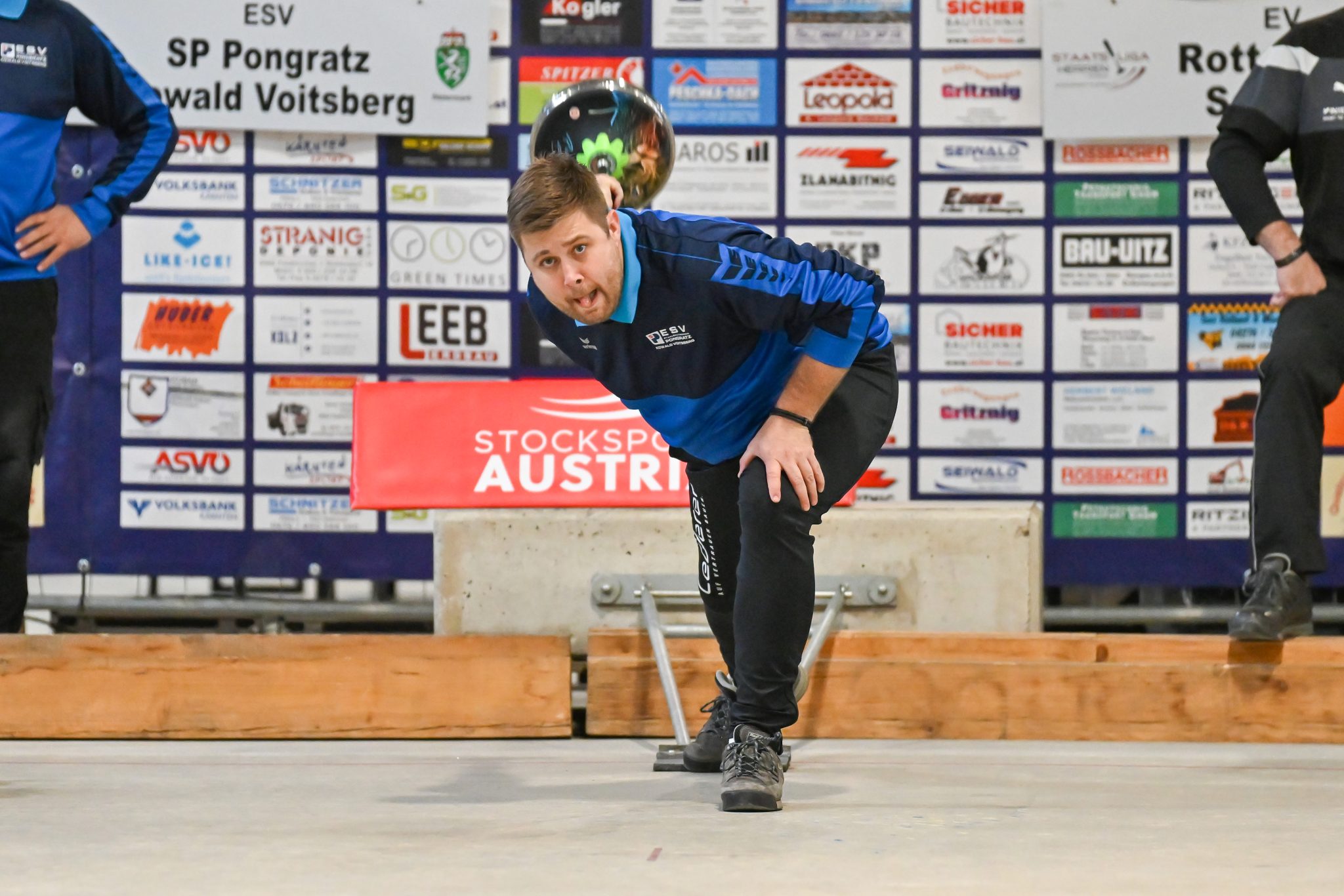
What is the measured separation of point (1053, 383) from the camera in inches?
191

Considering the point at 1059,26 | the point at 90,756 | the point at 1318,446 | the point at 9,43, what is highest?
the point at 1059,26

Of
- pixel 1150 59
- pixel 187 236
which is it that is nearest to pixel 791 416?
pixel 1150 59

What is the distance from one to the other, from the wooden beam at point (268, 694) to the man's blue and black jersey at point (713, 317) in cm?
100

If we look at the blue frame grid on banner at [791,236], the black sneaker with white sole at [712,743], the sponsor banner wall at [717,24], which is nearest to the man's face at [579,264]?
the black sneaker with white sole at [712,743]

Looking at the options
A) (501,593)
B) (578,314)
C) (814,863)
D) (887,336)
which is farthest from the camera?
(501,593)

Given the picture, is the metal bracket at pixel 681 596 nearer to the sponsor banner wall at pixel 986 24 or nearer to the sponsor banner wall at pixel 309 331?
the sponsor banner wall at pixel 309 331

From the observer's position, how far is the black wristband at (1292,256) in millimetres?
3410

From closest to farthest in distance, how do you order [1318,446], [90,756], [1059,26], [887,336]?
1. [887,336]
2. [90,756]
3. [1318,446]
4. [1059,26]

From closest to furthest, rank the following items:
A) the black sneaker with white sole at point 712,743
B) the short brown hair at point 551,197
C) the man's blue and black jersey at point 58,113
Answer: the short brown hair at point 551,197, the black sneaker with white sole at point 712,743, the man's blue and black jersey at point 58,113

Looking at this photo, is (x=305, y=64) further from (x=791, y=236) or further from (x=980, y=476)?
(x=980, y=476)

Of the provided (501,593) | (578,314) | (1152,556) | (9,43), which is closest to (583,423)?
(501,593)

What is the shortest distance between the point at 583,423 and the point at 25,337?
4.71ft

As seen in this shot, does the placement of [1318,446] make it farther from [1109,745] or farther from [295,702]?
[295,702]

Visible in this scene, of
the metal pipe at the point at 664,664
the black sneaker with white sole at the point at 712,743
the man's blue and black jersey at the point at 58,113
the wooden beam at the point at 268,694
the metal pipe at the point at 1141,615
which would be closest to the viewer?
the black sneaker with white sole at the point at 712,743
